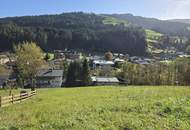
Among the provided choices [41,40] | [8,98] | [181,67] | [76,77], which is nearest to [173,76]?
[181,67]

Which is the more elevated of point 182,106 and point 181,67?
point 182,106

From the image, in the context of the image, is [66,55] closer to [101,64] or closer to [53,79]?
[101,64]

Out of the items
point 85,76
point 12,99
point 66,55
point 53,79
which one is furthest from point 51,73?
point 12,99

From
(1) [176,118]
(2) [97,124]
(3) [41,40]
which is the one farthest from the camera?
(3) [41,40]

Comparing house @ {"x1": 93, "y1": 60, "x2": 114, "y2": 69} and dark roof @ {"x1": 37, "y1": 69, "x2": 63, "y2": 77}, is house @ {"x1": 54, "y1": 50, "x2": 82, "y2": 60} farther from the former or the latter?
dark roof @ {"x1": 37, "y1": 69, "x2": 63, "y2": 77}

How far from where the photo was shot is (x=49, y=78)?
118 metres

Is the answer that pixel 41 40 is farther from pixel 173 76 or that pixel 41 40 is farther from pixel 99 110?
pixel 99 110

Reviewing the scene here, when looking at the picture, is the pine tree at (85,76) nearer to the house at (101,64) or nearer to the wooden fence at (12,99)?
the wooden fence at (12,99)

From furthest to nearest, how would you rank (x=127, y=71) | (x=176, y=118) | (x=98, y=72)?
(x=98, y=72)
(x=127, y=71)
(x=176, y=118)

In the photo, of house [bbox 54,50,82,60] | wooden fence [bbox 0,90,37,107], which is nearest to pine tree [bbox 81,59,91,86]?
wooden fence [bbox 0,90,37,107]

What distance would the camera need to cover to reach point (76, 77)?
327ft

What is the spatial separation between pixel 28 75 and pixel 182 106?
65.5 m

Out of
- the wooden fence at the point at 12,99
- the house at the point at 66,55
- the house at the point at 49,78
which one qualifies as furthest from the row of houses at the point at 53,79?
the wooden fence at the point at 12,99

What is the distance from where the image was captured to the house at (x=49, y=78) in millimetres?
114250
